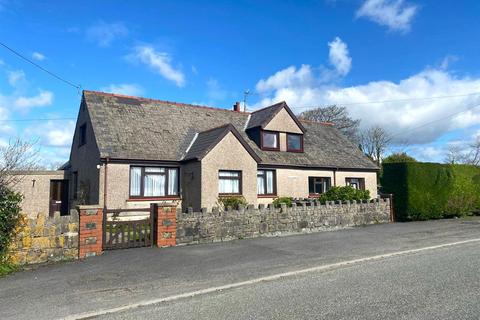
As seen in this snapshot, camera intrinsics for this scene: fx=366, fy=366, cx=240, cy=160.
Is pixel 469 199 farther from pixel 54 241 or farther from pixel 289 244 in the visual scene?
pixel 54 241

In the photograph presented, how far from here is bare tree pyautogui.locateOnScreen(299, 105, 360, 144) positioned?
5162 centimetres

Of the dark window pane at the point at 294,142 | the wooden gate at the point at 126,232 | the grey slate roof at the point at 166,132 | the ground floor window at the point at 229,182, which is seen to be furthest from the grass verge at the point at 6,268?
the dark window pane at the point at 294,142

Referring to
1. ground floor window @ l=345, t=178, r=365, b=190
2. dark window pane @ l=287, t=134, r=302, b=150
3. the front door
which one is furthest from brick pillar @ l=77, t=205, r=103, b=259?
ground floor window @ l=345, t=178, r=365, b=190

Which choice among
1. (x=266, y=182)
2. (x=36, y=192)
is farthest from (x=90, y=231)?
(x=266, y=182)

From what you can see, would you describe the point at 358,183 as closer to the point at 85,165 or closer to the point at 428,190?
the point at 428,190

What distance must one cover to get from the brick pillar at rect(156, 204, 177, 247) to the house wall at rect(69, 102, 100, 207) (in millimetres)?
6591

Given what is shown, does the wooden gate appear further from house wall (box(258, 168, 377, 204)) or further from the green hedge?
the green hedge

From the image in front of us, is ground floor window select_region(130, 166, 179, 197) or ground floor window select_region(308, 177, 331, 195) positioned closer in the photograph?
ground floor window select_region(130, 166, 179, 197)

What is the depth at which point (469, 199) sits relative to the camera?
66.5ft

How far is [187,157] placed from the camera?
17.7 meters

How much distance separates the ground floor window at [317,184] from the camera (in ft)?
73.5

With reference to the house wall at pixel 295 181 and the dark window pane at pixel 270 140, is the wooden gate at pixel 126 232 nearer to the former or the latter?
the house wall at pixel 295 181

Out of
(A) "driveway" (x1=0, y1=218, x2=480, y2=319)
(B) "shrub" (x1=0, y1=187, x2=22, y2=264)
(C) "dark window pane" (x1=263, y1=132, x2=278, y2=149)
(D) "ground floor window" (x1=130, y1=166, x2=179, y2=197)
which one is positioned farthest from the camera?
(C) "dark window pane" (x1=263, y1=132, x2=278, y2=149)

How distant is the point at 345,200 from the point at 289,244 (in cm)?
579
